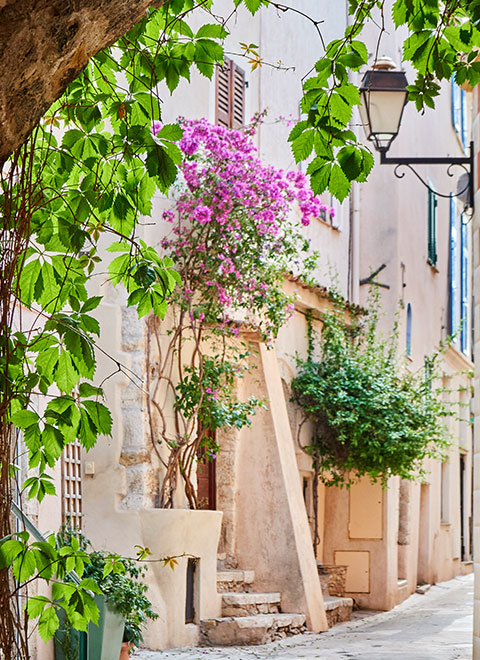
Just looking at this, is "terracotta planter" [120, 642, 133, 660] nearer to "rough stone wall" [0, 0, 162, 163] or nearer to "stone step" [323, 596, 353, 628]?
"stone step" [323, 596, 353, 628]

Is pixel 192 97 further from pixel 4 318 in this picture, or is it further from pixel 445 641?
pixel 4 318

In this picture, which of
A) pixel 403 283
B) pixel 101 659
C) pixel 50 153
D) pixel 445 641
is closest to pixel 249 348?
pixel 445 641

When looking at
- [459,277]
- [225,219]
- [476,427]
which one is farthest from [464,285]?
[476,427]

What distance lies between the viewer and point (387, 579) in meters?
15.8

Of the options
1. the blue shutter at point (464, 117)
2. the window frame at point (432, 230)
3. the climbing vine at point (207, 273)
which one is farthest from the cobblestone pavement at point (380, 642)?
the blue shutter at point (464, 117)

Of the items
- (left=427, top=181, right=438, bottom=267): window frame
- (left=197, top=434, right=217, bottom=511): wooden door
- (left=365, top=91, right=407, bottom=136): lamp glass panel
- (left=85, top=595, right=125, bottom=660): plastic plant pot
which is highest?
(left=427, top=181, right=438, bottom=267): window frame

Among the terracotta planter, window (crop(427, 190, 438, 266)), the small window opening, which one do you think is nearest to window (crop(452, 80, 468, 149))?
window (crop(427, 190, 438, 266))

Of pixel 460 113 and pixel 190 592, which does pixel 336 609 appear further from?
pixel 460 113

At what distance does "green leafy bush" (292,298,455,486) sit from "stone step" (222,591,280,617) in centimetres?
285

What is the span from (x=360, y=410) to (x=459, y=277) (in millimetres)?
11561

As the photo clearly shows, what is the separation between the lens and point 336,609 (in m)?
13.6

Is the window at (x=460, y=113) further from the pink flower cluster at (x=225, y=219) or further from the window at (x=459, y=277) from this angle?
the pink flower cluster at (x=225, y=219)

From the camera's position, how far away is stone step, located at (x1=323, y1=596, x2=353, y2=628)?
1324 centimetres

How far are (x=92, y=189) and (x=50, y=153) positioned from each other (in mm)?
232
